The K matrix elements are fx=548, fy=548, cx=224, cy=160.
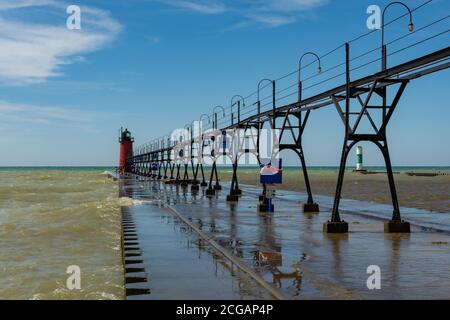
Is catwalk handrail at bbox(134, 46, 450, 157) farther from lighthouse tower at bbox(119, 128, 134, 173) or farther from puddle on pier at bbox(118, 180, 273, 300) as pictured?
lighthouse tower at bbox(119, 128, 134, 173)

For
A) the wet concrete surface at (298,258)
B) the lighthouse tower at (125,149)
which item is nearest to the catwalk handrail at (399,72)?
the wet concrete surface at (298,258)

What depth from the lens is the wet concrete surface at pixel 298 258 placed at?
918 cm

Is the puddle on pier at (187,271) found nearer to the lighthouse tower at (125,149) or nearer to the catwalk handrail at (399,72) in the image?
the catwalk handrail at (399,72)

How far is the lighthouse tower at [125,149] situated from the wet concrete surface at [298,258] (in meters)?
121

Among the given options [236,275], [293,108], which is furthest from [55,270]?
[293,108]

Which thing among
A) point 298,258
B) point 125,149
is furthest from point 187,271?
point 125,149

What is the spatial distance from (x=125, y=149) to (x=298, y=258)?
134 metres

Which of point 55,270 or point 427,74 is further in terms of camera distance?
point 427,74

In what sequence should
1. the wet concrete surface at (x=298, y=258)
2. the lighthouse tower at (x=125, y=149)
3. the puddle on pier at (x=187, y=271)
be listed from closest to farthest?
1. the puddle on pier at (x=187, y=271)
2. the wet concrete surface at (x=298, y=258)
3. the lighthouse tower at (x=125, y=149)

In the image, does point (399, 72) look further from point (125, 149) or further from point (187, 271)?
point (125, 149)

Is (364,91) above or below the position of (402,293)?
above

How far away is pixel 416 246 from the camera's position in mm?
14641

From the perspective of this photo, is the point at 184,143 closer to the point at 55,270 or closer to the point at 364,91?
the point at 364,91
